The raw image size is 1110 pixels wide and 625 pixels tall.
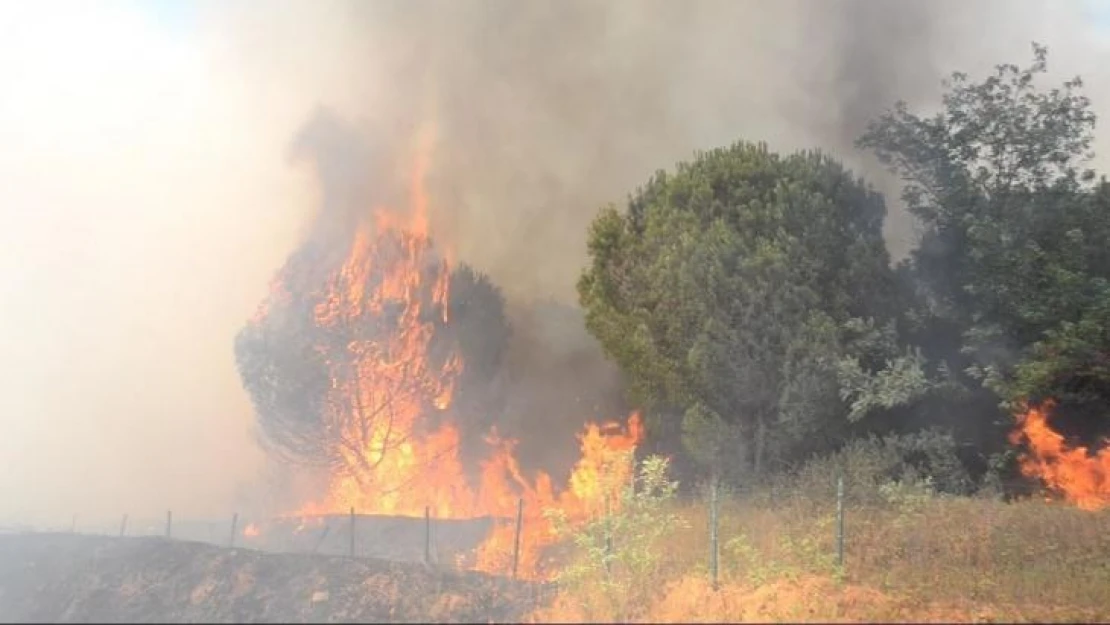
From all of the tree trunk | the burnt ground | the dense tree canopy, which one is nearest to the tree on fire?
the dense tree canopy

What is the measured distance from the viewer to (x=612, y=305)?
28.2 m

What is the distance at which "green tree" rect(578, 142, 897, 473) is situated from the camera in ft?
78.8

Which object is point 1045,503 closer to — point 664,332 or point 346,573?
point 664,332

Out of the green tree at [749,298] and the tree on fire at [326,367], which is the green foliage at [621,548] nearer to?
the green tree at [749,298]

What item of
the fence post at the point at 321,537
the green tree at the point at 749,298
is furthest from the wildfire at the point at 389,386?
the green tree at the point at 749,298

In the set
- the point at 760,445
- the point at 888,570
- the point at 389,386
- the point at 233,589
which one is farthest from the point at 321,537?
the point at 888,570

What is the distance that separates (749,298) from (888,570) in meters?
9.85

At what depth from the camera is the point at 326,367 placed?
123 ft

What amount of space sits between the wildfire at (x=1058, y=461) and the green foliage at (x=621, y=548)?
13199 mm

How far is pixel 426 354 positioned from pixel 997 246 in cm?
2415

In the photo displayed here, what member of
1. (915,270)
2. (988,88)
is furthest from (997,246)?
(988,88)

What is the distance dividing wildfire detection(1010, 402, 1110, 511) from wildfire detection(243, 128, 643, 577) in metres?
19.0

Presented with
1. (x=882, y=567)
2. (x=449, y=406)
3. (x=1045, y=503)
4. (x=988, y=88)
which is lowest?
(x=882, y=567)

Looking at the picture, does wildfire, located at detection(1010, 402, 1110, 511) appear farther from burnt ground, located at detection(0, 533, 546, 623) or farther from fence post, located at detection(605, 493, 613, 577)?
burnt ground, located at detection(0, 533, 546, 623)
